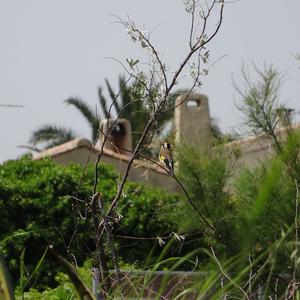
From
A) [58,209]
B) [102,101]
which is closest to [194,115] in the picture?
[58,209]

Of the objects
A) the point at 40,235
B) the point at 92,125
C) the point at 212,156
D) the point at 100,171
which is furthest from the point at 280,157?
the point at 92,125

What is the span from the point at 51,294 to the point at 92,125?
19.0 metres

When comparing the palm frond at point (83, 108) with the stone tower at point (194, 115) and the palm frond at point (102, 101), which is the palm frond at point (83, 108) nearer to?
the palm frond at point (102, 101)

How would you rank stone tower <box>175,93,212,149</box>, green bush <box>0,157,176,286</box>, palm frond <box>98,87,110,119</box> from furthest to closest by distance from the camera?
palm frond <box>98,87,110,119</box>, stone tower <box>175,93,212,149</box>, green bush <box>0,157,176,286</box>

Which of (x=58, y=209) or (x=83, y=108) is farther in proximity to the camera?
(x=83, y=108)

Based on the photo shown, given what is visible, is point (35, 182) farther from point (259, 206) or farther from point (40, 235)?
point (259, 206)

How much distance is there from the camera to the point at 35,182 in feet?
28.1

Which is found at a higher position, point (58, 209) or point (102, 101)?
point (102, 101)

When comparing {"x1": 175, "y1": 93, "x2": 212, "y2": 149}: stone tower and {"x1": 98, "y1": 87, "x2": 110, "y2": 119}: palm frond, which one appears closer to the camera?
{"x1": 175, "y1": 93, "x2": 212, "y2": 149}: stone tower

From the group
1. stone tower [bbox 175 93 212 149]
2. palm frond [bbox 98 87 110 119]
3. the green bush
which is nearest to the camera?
the green bush

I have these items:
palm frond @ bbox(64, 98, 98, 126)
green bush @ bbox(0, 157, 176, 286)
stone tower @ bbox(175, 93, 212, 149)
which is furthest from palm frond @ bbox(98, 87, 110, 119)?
green bush @ bbox(0, 157, 176, 286)

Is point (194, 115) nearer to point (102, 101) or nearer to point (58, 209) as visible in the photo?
point (58, 209)

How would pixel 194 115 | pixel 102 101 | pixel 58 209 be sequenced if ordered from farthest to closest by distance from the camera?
pixel 102 101
pixel 194 115
pixel 58 209

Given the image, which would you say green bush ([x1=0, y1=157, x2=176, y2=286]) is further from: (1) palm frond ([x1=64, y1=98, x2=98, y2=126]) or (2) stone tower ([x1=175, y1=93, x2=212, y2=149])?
(1) palm frond ([x1=64, y1=98, x2=98, y2=126])
